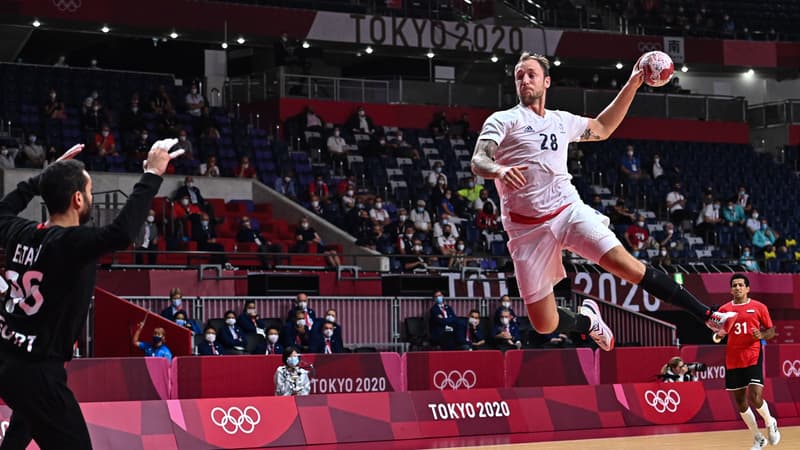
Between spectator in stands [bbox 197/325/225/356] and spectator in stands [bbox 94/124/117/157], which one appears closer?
spectator in stands [bbox 197/325/225/356]

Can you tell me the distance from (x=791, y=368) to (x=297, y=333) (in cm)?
1071

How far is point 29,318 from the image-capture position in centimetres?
718

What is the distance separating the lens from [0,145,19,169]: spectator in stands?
28820mm

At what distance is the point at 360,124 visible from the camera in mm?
37031

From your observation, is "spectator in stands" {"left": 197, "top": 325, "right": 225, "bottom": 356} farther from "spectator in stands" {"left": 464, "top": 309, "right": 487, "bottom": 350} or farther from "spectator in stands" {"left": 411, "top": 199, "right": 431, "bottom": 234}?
"spectator in stands" {"left": 411, "top": 199, "right": 431, "bottom": 234}

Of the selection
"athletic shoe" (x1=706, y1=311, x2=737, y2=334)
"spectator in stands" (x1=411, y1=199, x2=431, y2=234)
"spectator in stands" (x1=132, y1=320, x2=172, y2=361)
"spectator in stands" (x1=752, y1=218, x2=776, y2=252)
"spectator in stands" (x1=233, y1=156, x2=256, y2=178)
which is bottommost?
"spectator in stands" (x1=132, y1=320, x2=172, y2=361)

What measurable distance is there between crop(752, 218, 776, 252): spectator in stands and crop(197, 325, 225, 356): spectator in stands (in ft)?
64.0

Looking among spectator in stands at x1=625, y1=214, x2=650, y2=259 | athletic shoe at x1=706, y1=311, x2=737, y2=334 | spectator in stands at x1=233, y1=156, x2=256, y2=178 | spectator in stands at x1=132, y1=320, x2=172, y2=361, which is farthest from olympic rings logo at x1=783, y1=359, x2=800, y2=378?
athletic shoe at x1=706, y1=311, x2=737, y2=334

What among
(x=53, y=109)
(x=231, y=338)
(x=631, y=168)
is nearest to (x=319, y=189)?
(x=53, y=109)

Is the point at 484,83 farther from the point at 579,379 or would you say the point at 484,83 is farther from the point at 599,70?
the point at 579,379

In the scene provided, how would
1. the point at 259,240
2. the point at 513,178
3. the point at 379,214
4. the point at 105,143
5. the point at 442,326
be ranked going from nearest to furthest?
the point at 513,178
the point at 442,326
the point at 259,240
the point at 105,143
the point at 379,214

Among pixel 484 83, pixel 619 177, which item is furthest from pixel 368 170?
pixel 484 83

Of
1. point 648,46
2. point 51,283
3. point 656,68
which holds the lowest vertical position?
point 51,283

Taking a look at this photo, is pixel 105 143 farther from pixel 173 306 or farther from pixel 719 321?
pixel 719 321
